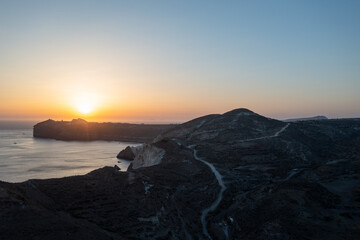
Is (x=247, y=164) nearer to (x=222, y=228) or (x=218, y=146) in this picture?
(x=218, y=146)

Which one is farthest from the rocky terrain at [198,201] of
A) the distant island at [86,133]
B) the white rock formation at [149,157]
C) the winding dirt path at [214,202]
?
the distant island at [86,133]

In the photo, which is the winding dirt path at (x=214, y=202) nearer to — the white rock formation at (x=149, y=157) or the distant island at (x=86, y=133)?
the white rock formation at (x=149, y=157)

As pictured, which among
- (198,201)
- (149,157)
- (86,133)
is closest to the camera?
(198,201)

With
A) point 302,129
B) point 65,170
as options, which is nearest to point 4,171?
point 65,170

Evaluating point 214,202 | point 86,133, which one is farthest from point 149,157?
point 86,133

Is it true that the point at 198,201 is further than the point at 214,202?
No

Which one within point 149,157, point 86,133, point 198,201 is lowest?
point 198,201

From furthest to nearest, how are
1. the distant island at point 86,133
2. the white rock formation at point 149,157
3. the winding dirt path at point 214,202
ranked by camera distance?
1. the distant island at point 86,133
2. the white rock formation at point 149,157
3. the winding dirt path at point 214,202

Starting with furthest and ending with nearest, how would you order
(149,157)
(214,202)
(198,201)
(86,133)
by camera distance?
(86,133), (149,157), (214,202), (198,201)

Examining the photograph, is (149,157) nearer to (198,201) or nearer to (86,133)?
(198,201)
